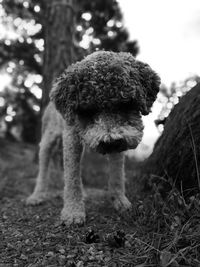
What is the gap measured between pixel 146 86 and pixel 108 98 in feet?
1.46

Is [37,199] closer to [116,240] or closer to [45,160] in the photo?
[45,160]

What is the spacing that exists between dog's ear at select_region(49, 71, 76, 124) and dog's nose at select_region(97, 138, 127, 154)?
1.44 ft

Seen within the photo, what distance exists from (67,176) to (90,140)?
76cm

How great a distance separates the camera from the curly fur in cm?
272

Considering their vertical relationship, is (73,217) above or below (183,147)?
below

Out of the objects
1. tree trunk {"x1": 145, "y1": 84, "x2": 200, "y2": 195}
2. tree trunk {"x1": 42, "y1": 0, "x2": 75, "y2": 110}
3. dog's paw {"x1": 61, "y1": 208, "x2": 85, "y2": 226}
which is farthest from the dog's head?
tree trunk {"x1": 42, "y1": 0, "x2": 75, "y2": 110}

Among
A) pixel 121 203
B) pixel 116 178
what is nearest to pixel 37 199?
pixel 116 178

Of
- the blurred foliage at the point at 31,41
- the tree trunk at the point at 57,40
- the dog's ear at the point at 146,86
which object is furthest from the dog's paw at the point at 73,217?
the blurred foliage at the point at 31,41

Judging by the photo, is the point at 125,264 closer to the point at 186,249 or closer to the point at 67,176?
the point at 186,249

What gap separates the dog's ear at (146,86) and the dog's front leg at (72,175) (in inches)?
28.8

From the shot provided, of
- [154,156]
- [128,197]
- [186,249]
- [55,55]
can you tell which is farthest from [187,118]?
[55,55]

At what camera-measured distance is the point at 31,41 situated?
14.5m

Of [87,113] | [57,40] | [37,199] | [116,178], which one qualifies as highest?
[57,40]

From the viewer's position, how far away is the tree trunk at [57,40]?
719cm
